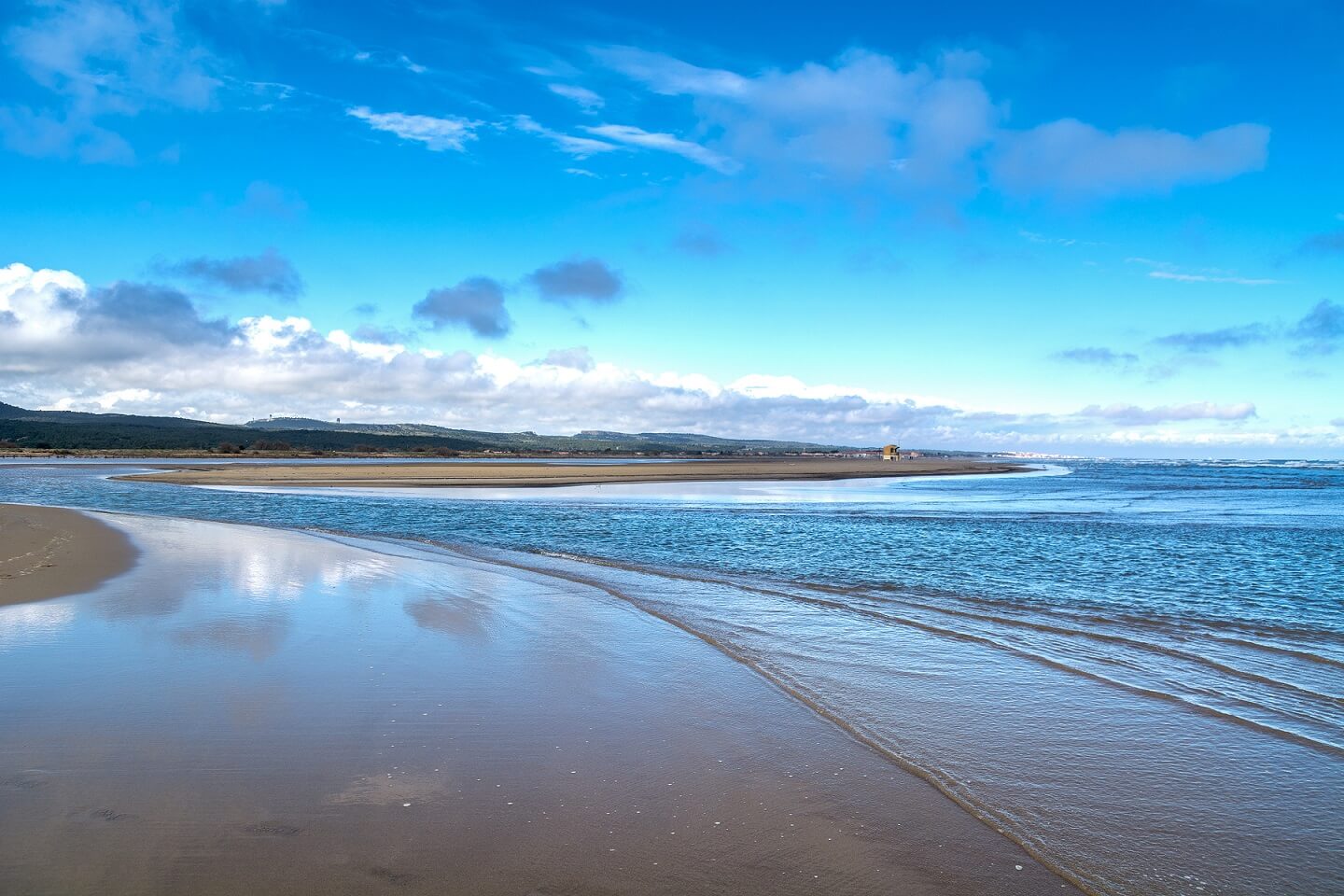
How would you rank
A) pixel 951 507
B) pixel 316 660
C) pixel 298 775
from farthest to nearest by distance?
pixel 951 507, pixel 316 660, pixel 298 775

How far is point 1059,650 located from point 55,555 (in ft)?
54.5

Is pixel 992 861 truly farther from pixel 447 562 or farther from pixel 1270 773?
pixel 447 562

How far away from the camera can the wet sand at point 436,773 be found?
4043mm

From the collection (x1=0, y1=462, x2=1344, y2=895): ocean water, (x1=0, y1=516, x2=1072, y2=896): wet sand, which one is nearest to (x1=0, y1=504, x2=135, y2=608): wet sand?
(x1=0, y1=516, x2=1072, y2=896): wet sand

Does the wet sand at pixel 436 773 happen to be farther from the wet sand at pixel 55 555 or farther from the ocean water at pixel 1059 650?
the wet sand at pixel 55 555

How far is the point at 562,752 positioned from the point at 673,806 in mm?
1152

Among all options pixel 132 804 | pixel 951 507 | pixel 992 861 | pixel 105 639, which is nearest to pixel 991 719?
pixel 992 861

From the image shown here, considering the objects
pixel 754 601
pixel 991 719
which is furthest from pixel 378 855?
pixel 754 601

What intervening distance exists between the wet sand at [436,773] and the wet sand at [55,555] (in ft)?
8.09

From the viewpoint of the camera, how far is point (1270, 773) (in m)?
5.76

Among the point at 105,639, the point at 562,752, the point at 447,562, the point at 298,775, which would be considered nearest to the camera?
the point at 298,775

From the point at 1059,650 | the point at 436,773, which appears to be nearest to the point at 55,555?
the point at 436,773

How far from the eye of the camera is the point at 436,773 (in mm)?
5227

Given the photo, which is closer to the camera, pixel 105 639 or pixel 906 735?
pixel 906 735
